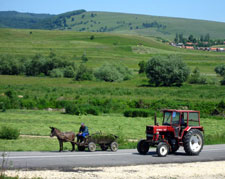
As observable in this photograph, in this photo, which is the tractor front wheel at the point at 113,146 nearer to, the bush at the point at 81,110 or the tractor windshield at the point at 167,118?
the tractor windshield at the point at 167,118

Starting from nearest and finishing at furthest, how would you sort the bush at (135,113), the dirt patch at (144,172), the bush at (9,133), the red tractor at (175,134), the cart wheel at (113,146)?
1. the dirt patch at (144,172)
2. the red tractor at (175,134)
3. the cart wheel at (113,146)
4. the bush at (9,133)
5. the bush at (135,113)

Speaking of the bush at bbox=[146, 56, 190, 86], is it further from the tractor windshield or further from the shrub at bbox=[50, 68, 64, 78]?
the tractor windshield

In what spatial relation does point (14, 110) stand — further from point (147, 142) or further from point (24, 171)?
point (24, 171)

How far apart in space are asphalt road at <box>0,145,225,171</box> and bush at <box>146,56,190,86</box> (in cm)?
7373

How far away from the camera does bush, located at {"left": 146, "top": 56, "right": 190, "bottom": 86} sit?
96625 millimetres

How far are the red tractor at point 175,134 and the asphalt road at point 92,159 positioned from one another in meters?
0.43

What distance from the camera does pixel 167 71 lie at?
96.8m

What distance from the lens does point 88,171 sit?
16.9 metres

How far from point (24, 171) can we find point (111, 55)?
6839 inches

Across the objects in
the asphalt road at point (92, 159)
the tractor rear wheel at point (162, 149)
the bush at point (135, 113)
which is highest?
the tractor rear wheel at point (162, 149)

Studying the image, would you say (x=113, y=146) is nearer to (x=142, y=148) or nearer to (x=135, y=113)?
(x=142, y=148)

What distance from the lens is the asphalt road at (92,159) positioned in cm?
1780

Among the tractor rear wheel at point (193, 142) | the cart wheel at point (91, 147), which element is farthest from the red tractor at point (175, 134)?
the cart wheel at point (91, 147)

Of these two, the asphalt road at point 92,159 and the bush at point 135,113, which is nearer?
the asphalt road at point 92,159
